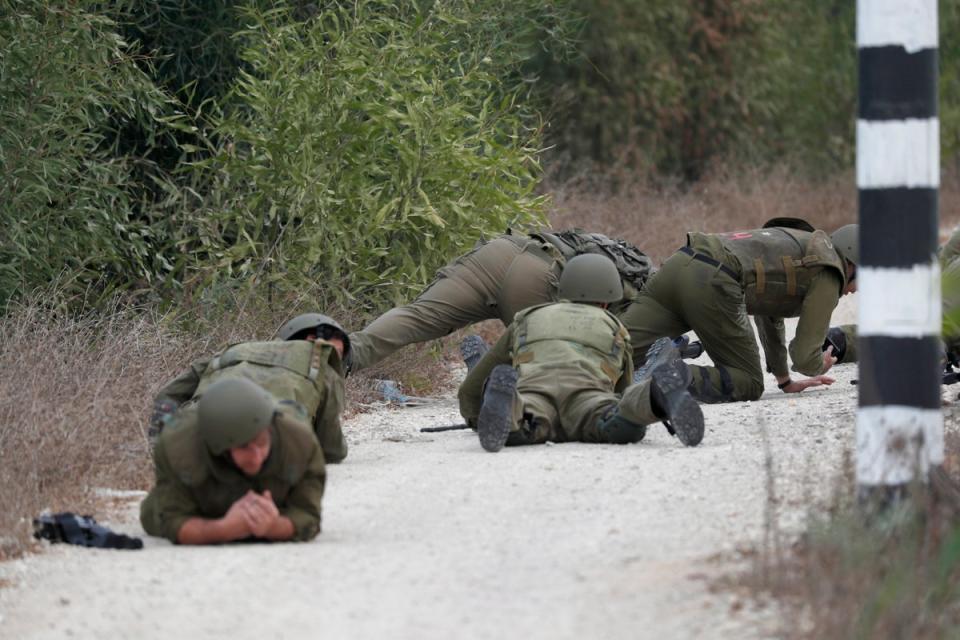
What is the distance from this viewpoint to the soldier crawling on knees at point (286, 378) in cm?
671

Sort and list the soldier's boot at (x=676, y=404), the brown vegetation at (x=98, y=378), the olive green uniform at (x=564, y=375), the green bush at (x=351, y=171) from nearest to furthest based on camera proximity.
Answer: the brown vegetation at (x=98, y=378), the soldier's boot at (x=676, y=404), the olive green uniform at (x=564, y=375), the green bush at (x=351, y=171)

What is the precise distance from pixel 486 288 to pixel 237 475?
4013 mm

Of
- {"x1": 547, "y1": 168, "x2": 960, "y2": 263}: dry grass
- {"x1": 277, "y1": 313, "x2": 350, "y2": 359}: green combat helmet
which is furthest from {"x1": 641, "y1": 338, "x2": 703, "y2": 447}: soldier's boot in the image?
{"x1": 547, "y1": 168, "x2": 960, "y2": 263}: dry grass

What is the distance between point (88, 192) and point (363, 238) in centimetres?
172

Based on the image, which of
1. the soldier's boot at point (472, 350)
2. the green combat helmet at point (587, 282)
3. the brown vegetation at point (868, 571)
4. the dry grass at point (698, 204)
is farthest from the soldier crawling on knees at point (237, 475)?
the dry grass at point (698, 204)

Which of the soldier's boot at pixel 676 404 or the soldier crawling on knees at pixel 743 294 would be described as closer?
the soldier's boot at pixel 676 404

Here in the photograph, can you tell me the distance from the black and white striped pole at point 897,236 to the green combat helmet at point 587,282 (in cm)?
354

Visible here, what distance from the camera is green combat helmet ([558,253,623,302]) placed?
8312mm

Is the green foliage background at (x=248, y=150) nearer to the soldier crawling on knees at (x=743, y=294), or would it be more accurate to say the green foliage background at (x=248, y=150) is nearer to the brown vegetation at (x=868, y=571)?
the soldier crawling on knees at (x=743, y=294)

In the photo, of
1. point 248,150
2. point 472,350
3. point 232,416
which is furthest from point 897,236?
point 248,150

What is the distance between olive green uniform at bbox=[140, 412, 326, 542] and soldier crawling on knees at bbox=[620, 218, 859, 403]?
4.16m

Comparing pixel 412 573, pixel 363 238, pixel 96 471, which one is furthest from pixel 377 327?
pixel 412 573

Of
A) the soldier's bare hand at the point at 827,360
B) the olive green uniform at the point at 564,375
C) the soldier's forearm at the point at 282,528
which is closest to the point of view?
the soldier's forearm at the point at 282,528

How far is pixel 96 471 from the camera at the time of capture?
6645mm
